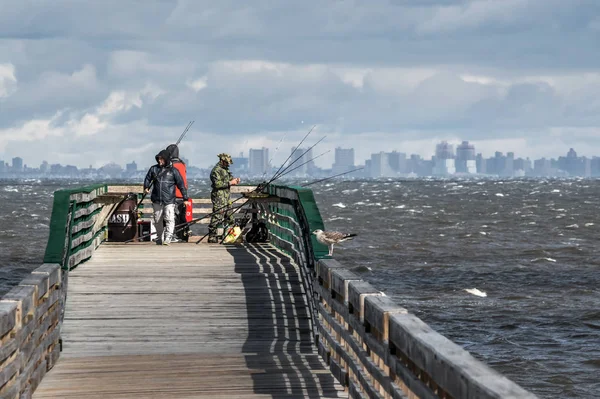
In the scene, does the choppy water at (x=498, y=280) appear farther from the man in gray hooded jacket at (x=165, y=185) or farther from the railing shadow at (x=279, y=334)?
the man in gray hooded jacket at (x=165, y=185)

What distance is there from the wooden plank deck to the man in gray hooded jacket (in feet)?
7.97

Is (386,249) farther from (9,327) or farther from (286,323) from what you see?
(9,327)

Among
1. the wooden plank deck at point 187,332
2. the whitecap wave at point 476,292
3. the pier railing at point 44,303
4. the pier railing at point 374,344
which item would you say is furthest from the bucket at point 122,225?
the whitecap wave at point 476,292

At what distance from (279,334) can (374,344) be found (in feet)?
12.7

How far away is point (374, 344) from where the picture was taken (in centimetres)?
825

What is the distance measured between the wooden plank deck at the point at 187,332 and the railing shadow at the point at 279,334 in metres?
0.01

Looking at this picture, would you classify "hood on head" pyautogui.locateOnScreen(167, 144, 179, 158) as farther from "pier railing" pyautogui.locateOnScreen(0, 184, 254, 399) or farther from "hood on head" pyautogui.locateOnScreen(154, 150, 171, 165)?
"pier railing" pyautogui.locateOnScreen(0, 184, 254, 399)

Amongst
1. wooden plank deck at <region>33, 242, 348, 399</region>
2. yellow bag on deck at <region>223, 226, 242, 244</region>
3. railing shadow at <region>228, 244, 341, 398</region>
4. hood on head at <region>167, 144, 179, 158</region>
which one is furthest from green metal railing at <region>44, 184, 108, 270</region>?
yellow bag on deck at <region>223, 226, 242, 244</region>

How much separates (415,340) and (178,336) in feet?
18.1

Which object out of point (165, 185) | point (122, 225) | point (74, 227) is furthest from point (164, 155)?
point (74, 227)

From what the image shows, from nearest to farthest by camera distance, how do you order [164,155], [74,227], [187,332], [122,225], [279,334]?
[187,332]
[279,334]
[74,227]
[164,155]
[122,225]

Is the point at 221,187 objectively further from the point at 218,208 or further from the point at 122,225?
the point at 122,225

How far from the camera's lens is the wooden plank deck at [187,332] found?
9.74 m

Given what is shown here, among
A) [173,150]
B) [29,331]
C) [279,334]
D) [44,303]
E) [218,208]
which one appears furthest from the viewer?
[218,208]
